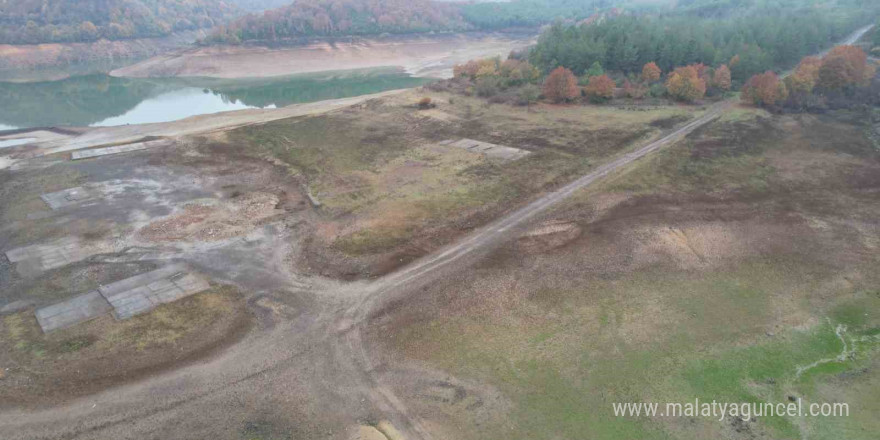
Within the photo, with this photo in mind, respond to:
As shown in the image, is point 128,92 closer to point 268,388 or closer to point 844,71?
point 268,388

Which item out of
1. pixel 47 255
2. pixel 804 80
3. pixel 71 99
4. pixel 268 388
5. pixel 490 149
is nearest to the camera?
pixel 268 388

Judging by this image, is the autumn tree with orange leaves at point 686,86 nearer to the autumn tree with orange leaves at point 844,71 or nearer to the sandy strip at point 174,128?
the autumn tree with orange leaves at point 844,71

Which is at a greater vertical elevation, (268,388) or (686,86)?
(686,86)

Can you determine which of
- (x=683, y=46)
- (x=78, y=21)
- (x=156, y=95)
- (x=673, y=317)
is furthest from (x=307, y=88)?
(x=673, y=317)

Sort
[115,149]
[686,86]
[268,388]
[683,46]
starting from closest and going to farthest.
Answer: [268,388] < [115,149] < [686,86] < [683,46]

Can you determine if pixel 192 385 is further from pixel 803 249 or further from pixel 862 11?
pixel 862 11

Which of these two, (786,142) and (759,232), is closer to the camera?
(759,232)

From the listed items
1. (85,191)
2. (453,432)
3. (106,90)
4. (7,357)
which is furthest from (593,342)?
(106,90)
